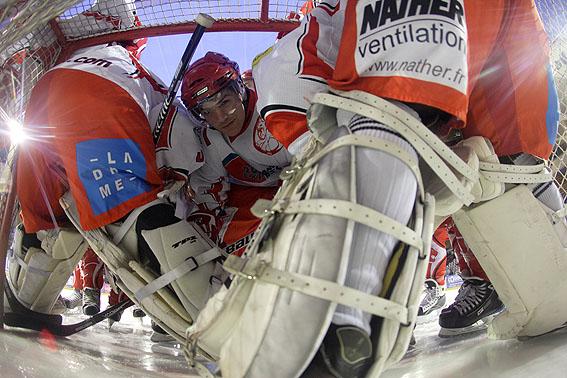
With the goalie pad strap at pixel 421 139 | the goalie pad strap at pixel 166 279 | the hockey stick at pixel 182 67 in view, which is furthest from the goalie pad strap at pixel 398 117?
the hockey stick at pixel 182 67

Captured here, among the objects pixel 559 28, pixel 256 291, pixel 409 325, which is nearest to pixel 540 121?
pixel 409 325

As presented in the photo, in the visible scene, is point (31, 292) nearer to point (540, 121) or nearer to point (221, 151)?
point (221, 151)

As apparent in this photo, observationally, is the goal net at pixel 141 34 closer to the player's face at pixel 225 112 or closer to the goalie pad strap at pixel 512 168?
the player's face at pixel 225 112

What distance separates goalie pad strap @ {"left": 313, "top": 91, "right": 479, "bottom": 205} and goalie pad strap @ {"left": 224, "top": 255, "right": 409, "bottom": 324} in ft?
0.61

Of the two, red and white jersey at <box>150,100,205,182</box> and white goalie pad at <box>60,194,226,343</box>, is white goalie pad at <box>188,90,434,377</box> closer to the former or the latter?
white goalie pad at <box>60,194,226,343</box>

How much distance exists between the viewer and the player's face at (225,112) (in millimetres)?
1500

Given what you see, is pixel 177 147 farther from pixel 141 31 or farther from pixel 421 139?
pixel 421 139

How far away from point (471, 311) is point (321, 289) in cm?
91

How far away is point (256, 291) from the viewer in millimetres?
564

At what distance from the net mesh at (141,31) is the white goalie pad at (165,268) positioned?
1.60 feet

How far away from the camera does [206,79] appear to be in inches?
58.4

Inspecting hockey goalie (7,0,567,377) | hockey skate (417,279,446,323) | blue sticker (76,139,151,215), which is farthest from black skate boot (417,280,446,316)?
blue sticker (76,139,151,215)

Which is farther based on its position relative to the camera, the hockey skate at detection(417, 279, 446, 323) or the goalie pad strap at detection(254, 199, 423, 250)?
the hockey skate at detection(417, 279, 446, 323)

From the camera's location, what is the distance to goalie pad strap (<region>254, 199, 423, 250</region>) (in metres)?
0.56
